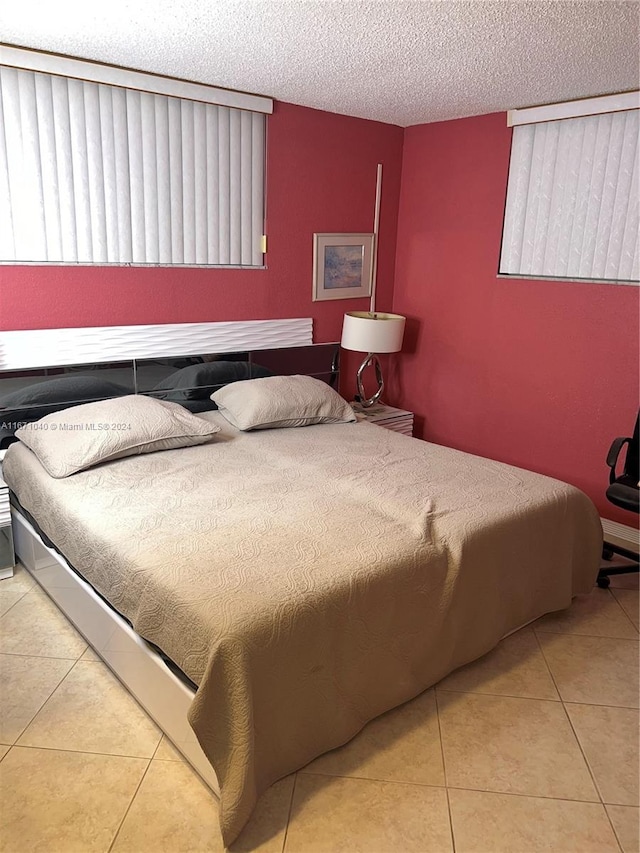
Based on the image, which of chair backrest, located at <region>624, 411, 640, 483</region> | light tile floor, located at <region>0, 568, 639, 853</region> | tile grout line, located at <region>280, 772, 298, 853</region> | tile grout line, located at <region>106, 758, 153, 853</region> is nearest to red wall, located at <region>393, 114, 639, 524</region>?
chair backrest, located at <region>624, 411, 640, 483</region>

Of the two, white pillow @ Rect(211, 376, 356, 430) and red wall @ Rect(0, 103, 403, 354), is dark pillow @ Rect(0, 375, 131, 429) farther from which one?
white pillow @ Rect(211, 376, 356, 430)

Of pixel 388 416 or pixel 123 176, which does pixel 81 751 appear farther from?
pixel 388 416

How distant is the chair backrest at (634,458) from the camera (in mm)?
3123

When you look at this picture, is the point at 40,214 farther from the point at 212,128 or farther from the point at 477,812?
the point at 477,812

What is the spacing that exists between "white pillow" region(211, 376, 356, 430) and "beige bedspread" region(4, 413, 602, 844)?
324mm

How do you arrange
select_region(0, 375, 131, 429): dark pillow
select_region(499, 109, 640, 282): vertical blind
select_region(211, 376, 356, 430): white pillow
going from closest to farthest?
select_region(0, 375, 131, 429): dark pillow
select_region(499, 109, 640, 282): vertical blind
select_region(211, 376, 356, 430): white pillow

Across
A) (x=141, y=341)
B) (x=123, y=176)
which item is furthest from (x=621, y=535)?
(x=123, y=176)

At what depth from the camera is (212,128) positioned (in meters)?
3.50

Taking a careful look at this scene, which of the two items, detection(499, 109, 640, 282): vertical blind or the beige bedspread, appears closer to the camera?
the beige bedspread

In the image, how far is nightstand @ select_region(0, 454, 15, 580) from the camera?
2.90m

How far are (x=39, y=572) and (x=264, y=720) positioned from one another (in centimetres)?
155

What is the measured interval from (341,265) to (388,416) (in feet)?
3.40

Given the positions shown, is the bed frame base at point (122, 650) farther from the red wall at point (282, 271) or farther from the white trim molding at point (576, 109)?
the white trim molding at point (576, 109)

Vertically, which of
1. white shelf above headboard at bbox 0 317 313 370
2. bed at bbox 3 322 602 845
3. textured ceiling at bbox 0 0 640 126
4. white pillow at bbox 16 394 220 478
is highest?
textured ceiling at bbox 0 0 640 126
